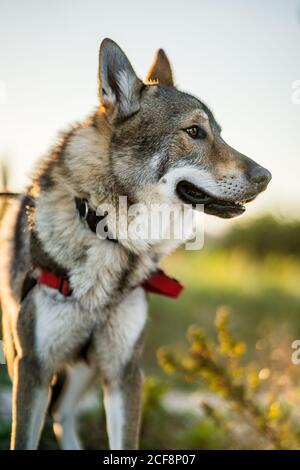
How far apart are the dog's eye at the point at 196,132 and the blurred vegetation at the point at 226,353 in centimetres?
106

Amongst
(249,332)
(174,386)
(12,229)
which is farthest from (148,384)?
(249,332)

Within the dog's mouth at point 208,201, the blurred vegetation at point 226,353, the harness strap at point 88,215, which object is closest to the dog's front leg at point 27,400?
the harness strap at point 88,215

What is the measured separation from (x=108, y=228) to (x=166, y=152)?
1.52 ft

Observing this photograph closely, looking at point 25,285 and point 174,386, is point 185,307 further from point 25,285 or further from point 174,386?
point 25,285

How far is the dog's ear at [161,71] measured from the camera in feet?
12.6

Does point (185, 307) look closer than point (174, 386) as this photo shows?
No

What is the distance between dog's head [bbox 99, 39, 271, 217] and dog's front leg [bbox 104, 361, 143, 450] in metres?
0.90

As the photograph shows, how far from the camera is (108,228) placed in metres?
3.32

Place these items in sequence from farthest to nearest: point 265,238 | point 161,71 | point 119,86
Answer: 1. point 265,238
2. point 161,71
3. point 119,86

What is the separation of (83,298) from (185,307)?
17.9ft

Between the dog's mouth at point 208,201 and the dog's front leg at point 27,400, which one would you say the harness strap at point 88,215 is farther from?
the dog's front leg at point 27,400

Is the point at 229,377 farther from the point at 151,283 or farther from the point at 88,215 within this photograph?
the point at 88,215

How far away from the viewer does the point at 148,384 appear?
15.2 ft

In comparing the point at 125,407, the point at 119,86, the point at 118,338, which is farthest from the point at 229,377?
the point at 119,86
